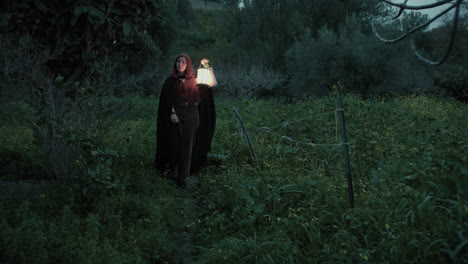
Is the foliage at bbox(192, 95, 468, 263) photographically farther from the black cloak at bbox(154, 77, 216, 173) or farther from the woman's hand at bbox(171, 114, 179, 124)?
the woman's hand at bbox(171, 114, 179, 124)

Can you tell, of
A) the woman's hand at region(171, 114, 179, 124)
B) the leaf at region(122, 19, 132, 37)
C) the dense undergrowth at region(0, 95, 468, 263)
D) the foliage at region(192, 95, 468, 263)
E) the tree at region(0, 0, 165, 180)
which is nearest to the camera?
the dense undergrowth at region(0, 95, 468, 263)

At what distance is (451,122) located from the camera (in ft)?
28.8

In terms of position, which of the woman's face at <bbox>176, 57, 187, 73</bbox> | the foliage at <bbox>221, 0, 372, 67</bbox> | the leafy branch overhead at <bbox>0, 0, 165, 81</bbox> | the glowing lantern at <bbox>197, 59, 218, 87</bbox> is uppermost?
the foliage at <bbox>221, 0, 372, 67</bbox>

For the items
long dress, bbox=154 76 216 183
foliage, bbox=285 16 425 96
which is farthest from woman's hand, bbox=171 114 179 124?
foliage, bbox=285 16 425 96

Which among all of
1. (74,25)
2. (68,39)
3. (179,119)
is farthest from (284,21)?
(74,25)

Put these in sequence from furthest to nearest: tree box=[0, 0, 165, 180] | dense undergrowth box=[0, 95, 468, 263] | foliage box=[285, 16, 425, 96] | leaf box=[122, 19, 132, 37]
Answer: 1. foliage box=[285, 16, 425, 96]
2. leaf box=[122, 19, 132, 37]
3. tree box=[0, 0, 165, 180]
4. dense undergrowth box=[0, 95, 468, 263]

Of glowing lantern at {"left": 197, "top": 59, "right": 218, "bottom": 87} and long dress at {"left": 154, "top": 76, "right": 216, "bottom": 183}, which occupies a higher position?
glowing lantern at {"left": 197, "top": 59, "right": 218, "bottom": 87}

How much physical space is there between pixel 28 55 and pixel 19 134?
16.9 feet

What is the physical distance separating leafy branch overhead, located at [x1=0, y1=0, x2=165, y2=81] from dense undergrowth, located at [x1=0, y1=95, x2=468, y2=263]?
98cm

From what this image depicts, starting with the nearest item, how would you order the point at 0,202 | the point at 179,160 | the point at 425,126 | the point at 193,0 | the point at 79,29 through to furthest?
the point at 0,202
the point at 79,29
the point at 179,160
the point at 425,126
the point at 193,0

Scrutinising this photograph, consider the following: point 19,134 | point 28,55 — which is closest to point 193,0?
point 19,134

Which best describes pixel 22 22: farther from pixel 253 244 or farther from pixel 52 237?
pixel 253 244

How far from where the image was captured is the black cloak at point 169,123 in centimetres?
629

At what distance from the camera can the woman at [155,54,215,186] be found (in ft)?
20.5
